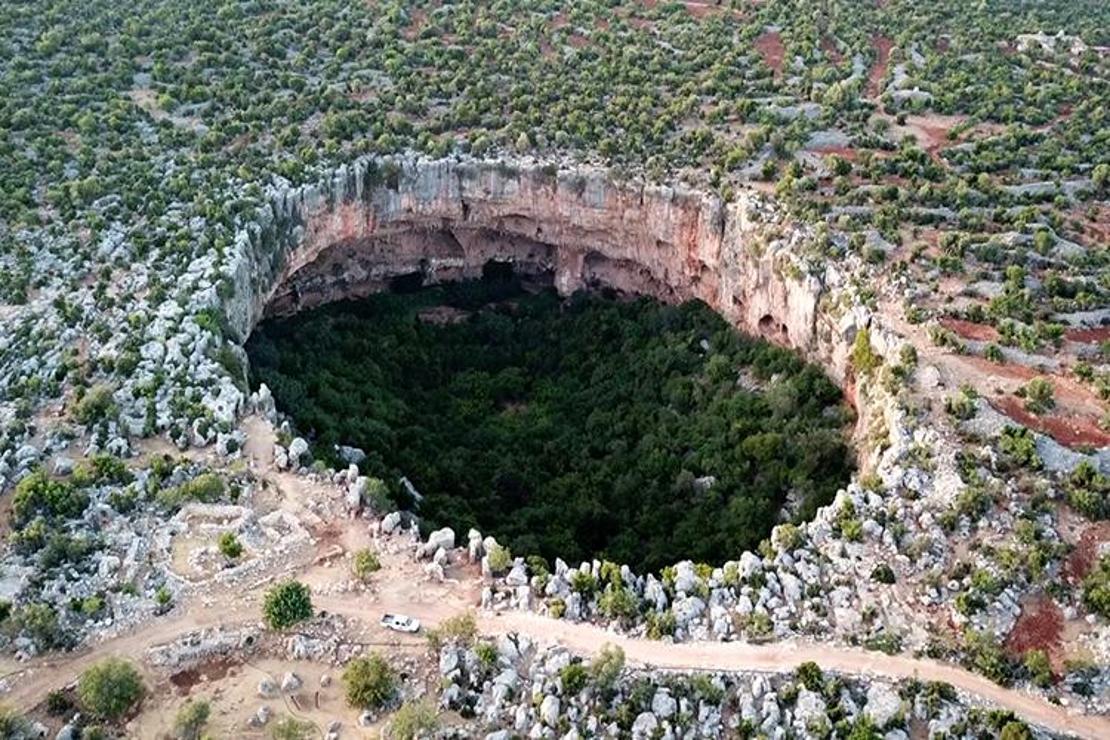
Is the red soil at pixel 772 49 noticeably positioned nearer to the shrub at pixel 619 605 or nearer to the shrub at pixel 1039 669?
the shrub at pixel 619 605

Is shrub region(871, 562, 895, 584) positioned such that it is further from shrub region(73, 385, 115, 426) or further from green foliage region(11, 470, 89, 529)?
shrub region(73, 385, 115, 426)

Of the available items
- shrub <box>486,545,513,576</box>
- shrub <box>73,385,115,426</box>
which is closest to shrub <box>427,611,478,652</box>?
shrub <box>486,545,513,576</box>

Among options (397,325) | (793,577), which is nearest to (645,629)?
(793,577)

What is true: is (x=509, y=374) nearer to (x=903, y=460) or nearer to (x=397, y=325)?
(x=397, y=325)

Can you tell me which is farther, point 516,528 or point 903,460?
point 516,528

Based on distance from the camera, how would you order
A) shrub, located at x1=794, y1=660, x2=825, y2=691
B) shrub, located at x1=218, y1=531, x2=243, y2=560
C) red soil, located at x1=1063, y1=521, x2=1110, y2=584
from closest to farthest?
shrub, located at x1=794, y1=660, x2=825, y2=691 < red soil, located at x1=1063, y1=521, x2=1110, y2=584 < shrub, located at x1=218, y1=531, x2=243, y2=560

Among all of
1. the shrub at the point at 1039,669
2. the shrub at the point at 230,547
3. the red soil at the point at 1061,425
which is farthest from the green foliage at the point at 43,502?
the red soil at the point at 1061,425
